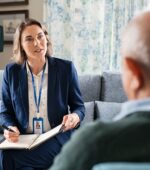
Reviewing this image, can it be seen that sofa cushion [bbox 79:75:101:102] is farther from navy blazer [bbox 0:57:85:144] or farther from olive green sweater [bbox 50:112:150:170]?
olive green sweater [bbox 50:112:150:170]

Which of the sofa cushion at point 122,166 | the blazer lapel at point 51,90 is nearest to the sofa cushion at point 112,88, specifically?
the blazer lapel at point 51,90

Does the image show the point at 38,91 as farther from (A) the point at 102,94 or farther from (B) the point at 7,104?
(A) the point at 102,94

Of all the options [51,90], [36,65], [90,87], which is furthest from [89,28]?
[51,90]

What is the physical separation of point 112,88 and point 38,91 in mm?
734

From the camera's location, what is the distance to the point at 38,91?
2.11m

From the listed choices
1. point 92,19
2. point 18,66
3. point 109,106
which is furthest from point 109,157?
point 92,19

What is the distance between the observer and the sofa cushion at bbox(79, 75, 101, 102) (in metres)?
2.61

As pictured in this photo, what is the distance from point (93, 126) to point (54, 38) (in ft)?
8.52

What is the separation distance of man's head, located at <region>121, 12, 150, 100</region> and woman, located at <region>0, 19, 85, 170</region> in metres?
1.29

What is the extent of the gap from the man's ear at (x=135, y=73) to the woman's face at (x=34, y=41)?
147 centimetres

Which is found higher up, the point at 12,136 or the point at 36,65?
the point at 36,65

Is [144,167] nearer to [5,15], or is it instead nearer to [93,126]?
[93,126]

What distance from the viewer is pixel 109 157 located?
62 centimetres

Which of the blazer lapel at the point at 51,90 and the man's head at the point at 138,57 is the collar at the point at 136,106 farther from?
the blazer lapel at the point at 51,90
